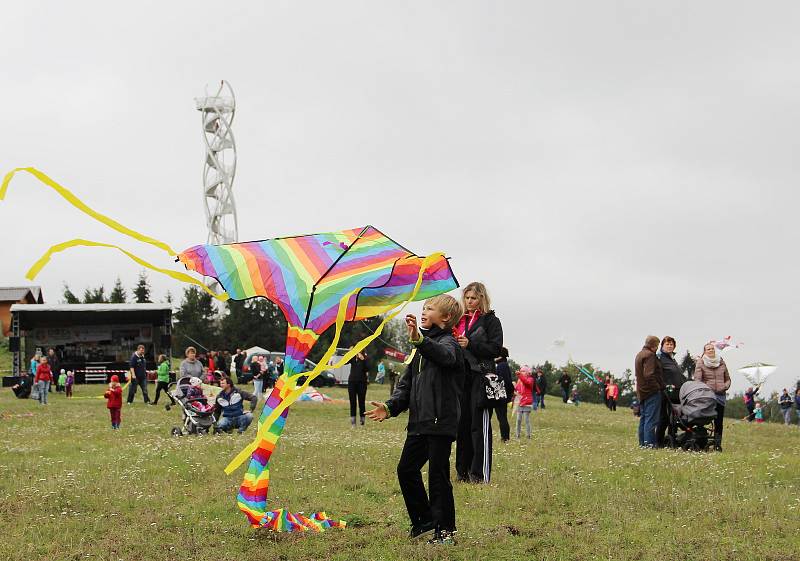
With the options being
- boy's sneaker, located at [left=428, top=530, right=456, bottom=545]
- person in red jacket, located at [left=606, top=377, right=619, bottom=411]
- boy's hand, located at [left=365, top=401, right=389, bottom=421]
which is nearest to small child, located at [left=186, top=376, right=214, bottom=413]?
boy's hand, located at [left=365, top=401, right=389, bottom=421]

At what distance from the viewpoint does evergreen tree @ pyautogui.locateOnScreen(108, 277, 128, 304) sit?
74.9m

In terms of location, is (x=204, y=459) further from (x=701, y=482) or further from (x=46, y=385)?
(x=46, y=385)

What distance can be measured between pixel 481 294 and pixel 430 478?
2.93 m

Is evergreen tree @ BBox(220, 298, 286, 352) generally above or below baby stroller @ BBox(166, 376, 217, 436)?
above

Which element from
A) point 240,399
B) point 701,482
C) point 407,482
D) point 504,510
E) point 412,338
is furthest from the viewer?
point 240,399

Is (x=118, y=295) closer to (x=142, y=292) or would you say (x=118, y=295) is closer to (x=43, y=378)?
(x=142, y=292)

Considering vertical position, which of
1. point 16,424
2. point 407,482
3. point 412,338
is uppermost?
point 412,338

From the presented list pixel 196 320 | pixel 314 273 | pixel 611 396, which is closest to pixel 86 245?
pixel 314 273

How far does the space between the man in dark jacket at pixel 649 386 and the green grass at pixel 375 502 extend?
105 centimetres

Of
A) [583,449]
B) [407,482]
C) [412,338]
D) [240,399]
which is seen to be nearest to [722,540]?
[407,482]

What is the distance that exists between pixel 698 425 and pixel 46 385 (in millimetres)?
21276

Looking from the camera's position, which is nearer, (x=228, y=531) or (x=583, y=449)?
(x=228, y=531)

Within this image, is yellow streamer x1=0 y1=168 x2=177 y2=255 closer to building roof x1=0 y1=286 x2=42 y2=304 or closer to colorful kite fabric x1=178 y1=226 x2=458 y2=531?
colorful kite fabric x1=178 y1=226 x2=458 y2=531

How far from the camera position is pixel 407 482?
7367 mm
